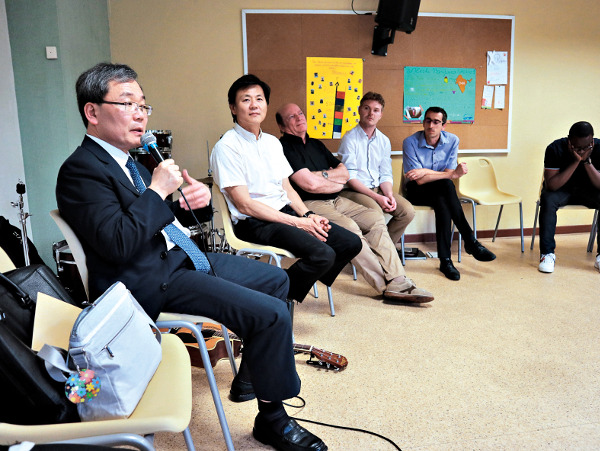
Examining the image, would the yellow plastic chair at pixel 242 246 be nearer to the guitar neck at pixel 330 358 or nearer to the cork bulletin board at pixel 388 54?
the guitar neck at pixel 330 358

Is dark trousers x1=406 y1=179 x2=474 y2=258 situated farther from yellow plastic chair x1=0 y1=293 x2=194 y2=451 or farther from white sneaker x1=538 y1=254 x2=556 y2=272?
yellow plastic chair x1=0 y1=293 x2=194 y2=451

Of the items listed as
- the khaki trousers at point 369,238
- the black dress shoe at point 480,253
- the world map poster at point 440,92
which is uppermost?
the world map poster at point 440,92

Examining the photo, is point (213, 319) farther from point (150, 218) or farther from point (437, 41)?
point (437, 41)

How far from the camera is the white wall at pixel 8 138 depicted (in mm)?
2969

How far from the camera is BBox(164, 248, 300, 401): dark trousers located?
1446mm

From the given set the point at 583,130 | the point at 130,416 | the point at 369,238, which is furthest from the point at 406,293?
the point at 130,416

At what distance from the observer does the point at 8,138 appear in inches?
118

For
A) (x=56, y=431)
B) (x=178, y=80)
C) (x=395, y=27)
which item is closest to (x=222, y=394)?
(x=56, y=431)

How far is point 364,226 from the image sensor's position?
10.9 feet

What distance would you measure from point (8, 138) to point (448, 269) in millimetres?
3231

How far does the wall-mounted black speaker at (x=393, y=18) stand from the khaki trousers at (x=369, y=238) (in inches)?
67.2

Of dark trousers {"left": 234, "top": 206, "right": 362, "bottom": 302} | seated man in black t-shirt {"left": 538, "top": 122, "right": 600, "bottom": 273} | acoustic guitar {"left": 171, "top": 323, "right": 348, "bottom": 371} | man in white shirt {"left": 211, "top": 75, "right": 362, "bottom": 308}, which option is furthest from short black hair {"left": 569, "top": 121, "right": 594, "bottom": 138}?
acoustic guitar {"left": 171, "top": 323, "right": 348, "bottom": 371}

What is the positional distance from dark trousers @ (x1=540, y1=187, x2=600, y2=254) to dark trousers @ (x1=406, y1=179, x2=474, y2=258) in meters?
0.66

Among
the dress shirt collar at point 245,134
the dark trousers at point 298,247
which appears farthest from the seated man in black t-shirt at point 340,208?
the dress shirt collar at point 245,134
